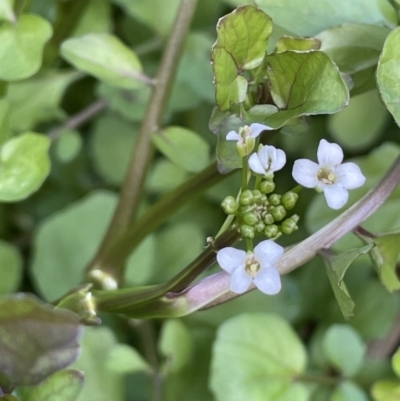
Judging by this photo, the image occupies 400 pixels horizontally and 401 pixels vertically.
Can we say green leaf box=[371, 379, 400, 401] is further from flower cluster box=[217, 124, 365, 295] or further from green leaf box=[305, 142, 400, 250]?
flower cluster box=[217, 124, 365, 295]

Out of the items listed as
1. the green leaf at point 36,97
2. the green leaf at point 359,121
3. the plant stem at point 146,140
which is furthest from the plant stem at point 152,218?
the green leaf at point 359,121

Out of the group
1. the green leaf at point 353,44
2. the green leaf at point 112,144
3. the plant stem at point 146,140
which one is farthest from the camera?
the green leaf at point 112,144

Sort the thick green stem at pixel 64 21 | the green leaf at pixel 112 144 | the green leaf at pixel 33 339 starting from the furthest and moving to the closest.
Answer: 1. the green leaf at pixel 112 144
2. the thick green stem at pixel 64 21
3. the green leaf at pixel 33 339

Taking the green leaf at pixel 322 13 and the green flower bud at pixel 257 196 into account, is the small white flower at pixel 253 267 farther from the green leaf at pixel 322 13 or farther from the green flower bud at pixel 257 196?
the green leaf at pixel 322 13

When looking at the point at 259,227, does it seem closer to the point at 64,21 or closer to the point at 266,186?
the point at 266,186

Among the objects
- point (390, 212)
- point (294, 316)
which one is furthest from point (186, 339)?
point (390, 212)

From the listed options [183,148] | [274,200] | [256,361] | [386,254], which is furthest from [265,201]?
[256,361]

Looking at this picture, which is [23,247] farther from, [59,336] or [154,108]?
[59,336]

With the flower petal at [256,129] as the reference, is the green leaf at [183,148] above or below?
below
